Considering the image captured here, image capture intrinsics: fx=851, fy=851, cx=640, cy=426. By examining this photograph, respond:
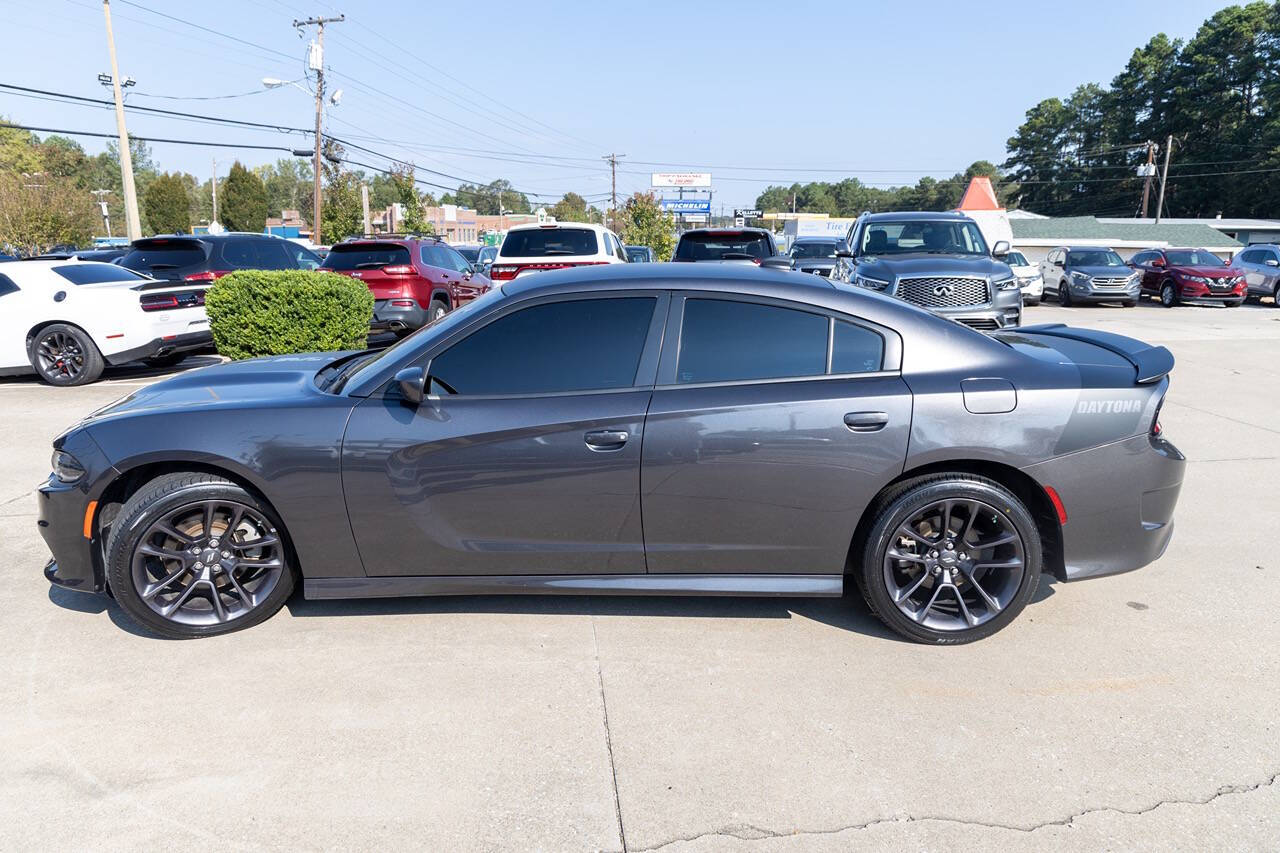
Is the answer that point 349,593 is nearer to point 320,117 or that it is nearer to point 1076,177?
point 320,117

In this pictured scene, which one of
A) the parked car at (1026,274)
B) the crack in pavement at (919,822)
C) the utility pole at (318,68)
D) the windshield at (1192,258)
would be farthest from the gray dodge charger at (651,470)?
the utility pole at (318,68)

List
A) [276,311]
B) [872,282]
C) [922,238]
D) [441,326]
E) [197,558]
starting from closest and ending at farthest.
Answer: [197,558]
[441,326]
[276,311]
[872,282]
[922,238]

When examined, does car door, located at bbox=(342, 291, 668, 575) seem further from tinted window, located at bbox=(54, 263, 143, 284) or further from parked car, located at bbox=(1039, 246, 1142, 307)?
parked car, located at bbox=(1039, 246, 1142, 307)

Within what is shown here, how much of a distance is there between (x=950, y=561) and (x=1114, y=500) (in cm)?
74

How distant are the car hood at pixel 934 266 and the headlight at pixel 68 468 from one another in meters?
8.81

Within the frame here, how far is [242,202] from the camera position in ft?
234

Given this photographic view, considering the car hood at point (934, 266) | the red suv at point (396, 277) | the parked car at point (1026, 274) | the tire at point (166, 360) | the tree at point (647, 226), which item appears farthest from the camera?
the tree at point (647, 226)

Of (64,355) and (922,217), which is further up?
(922,217)

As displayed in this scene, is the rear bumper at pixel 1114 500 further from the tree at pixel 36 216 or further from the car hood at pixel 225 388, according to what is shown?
the tree at pixel 36 216

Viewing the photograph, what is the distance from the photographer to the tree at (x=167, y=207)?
204 feet

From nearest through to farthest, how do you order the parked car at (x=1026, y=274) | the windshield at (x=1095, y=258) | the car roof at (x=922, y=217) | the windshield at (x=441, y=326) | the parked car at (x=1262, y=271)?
1. the windshield at (x=441, y=326)
2. the car roof at (x=922, y=217)
3. the parked car at (x=1026, y=274)
4. the parked car at (x=1262, y=271)
5. the windshield at (x=1095, y=258)

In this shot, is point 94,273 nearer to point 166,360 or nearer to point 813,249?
point 166,360

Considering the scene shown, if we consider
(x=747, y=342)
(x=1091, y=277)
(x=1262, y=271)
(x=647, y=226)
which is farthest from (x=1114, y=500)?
(x=647, y=226)

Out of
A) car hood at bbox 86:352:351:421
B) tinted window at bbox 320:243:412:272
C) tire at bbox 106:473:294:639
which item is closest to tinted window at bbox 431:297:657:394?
car hood at bbox 86:352:351:421
